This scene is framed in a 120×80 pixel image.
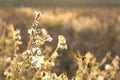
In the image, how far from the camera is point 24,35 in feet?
26.5

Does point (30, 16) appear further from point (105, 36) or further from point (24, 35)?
point (24, 35)

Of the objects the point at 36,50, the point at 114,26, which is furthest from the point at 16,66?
the point at 114,26

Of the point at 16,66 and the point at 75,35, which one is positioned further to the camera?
the point at 75,35

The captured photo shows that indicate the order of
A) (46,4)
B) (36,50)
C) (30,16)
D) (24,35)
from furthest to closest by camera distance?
1. (46,4)
2. (30,16)
3. (24,35)
4. (36,50)

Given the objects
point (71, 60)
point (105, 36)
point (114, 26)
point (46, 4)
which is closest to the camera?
point (71, 60)

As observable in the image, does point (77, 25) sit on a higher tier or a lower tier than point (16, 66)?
higher

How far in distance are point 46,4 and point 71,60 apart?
1823cm

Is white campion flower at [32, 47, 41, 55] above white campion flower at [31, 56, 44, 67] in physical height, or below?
above

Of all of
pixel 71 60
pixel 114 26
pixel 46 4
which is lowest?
pixel 71 60

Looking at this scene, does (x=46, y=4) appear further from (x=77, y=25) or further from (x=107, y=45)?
(x=107, y=45)

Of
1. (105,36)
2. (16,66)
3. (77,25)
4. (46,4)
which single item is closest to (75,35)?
(105,36)

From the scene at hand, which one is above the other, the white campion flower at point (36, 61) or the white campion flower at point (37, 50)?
the white campion flower at point (37, 50)

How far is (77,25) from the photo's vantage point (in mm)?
13023

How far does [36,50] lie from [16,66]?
0.54m
